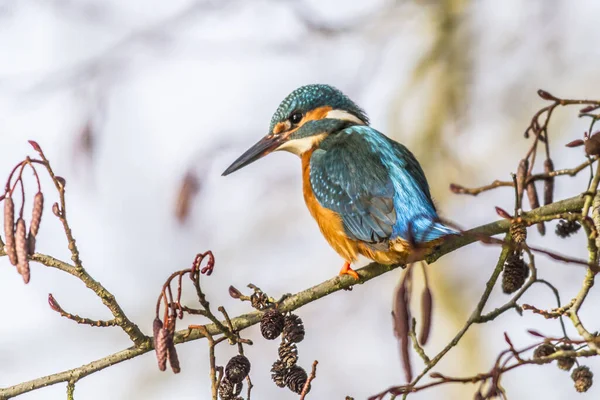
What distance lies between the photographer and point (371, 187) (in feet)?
9.39

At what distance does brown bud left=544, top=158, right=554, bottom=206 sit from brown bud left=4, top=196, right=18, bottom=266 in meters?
1.36

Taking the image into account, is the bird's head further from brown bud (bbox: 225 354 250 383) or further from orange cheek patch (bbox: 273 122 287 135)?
brown bud (bbox: 225 354 250 383)

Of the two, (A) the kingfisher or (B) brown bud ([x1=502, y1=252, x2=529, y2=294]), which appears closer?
(B) brown bud ([x1=502, y1=252, x2=529, y2=294])

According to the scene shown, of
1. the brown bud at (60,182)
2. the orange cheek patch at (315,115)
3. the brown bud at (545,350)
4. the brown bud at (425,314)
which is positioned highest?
the orange cheek patch at (315,115)

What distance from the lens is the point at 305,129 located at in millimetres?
3314

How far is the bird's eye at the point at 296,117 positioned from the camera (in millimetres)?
3375

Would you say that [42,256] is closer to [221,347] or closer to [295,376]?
[295,376]

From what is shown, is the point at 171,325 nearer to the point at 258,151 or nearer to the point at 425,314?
the point at 425,314

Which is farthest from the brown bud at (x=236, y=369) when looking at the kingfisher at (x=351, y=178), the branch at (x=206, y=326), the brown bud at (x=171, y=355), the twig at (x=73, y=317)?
the kingfisher at (x=351, y=178)

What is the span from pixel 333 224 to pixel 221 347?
2.69 metres

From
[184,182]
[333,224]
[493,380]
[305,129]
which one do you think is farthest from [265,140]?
[493,380]

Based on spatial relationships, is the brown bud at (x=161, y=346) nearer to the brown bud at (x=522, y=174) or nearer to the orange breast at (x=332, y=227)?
the brown bud at (x=522, y=174)

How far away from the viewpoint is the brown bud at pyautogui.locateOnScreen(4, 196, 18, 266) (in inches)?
68.6

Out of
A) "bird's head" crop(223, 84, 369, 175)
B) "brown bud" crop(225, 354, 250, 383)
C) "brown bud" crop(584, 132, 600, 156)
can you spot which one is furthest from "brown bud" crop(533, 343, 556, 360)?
"bird's head" crop(223, 84, 369, 175)
